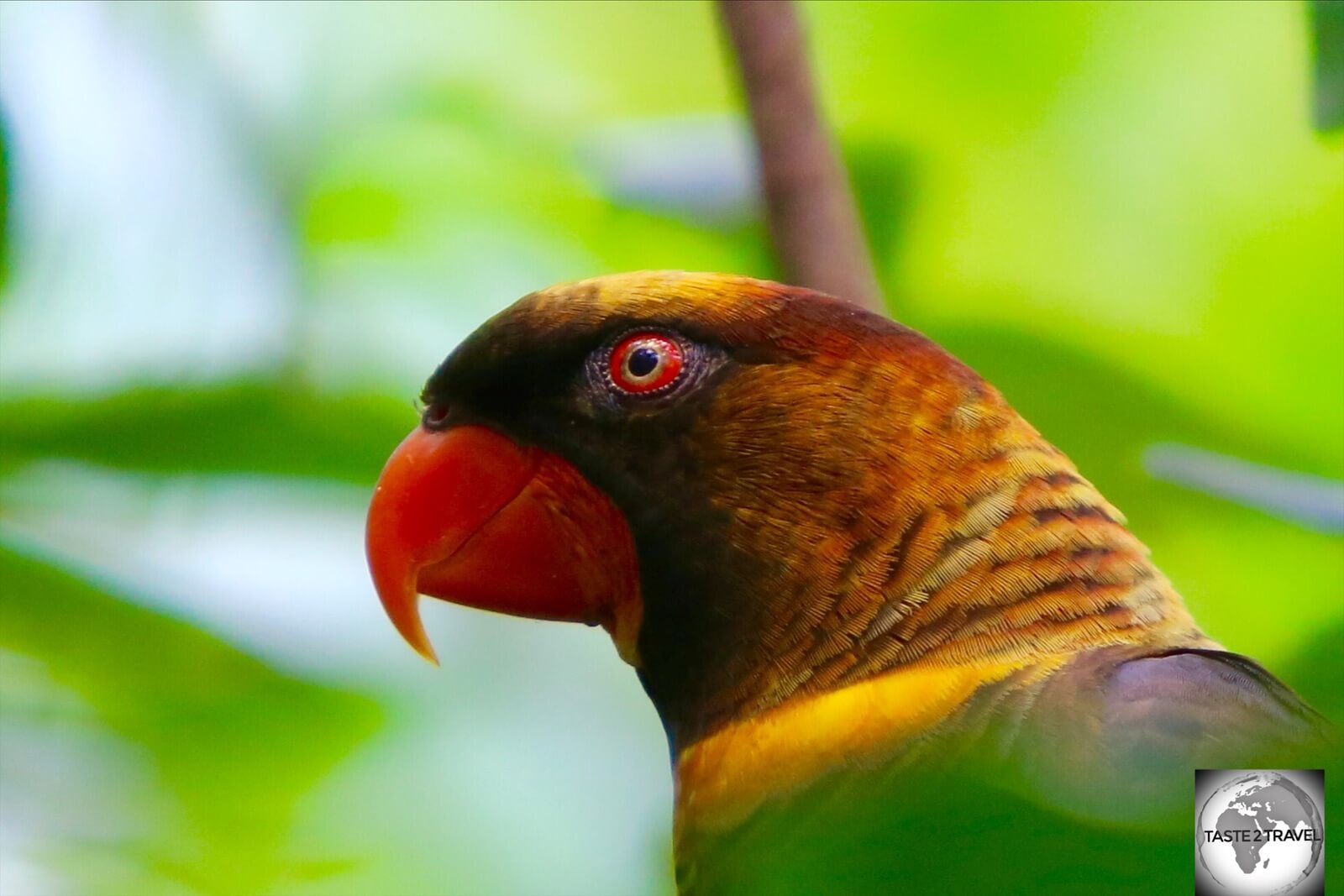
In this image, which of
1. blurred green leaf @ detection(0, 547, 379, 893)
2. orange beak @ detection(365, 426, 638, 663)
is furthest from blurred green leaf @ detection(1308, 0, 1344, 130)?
blurred green leaf @ detection(0, 547, 379, 893)

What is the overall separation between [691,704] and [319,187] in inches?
31.2

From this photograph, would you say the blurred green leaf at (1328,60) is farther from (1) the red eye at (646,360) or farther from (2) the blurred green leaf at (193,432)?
(2) the blurred green leaf at (193,432)

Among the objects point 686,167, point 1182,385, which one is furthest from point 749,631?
point 686,167

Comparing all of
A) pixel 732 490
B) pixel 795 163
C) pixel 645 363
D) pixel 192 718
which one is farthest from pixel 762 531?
pixel 192 718

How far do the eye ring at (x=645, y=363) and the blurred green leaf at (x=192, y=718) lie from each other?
1.60ft

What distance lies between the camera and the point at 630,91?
5.32 feet

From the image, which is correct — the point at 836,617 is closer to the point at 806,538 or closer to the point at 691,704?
the point at 806,538

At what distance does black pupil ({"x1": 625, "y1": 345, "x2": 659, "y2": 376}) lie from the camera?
1184 millimetres

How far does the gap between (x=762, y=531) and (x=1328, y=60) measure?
606 mm

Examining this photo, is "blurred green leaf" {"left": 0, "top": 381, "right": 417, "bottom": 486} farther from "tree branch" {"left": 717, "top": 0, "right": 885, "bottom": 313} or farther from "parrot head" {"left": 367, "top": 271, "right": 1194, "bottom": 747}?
"tree branch" {"left": 717, "top": 0, "right": 885, "bottom": 313}

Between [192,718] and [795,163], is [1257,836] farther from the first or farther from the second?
[192,718]

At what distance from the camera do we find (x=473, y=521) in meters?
1.21

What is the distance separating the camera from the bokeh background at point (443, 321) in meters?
1.13

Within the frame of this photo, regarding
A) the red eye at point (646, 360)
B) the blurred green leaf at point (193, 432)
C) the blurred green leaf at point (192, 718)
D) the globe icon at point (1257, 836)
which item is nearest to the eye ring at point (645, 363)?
the red eye at point (646, 360)
